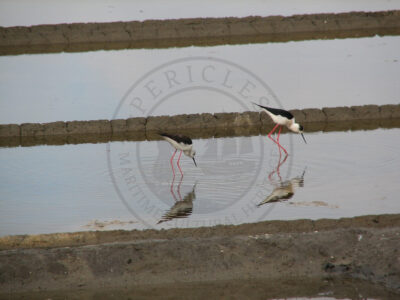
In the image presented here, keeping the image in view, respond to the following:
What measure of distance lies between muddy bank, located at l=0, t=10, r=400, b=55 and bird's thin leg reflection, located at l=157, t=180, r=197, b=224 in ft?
34.5

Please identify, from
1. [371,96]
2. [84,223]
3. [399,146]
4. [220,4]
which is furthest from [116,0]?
[84,223]

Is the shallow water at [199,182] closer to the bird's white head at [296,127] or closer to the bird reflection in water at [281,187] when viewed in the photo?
the bird reflection in water at [281,187]

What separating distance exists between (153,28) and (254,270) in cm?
1401

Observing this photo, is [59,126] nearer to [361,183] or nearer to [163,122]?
[163,122]

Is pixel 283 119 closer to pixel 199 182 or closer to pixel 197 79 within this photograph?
pixel 199 182

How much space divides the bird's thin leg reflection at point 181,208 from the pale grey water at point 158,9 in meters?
13.6

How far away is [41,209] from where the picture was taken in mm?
8617

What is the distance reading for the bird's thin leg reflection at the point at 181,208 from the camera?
27.1ft

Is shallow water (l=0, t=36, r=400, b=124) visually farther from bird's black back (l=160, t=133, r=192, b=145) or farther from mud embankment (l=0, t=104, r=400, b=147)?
bird's black back (l=160, t=133, r=192, b=145)

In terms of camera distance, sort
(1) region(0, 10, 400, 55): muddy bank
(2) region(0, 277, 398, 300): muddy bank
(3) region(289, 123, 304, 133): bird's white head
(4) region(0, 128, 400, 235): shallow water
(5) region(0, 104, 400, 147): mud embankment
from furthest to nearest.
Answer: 1. (1) region(0, 10, 400, 55): muddy bank
2. (5) region(0, 104, 400, 147): mud embankment
3. (3) region(289, 123, 304, 133): bird's white head
4. (4) region(0, 128, 400, 235): shallow water
5. (2) region(0, 277, 398, 300): muddy bank

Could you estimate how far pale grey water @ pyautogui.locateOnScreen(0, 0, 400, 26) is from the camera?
22078 mm

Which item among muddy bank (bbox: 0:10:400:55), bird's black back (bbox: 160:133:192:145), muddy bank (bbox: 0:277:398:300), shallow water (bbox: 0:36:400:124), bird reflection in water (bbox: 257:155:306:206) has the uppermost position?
muddy bank (bbox: 0:10:400:55)

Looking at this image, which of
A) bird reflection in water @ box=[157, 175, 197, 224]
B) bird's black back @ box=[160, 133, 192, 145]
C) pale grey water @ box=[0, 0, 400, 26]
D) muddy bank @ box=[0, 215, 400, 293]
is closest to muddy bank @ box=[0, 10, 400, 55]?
pale grey water @ box=[0, 0, 400, 26]

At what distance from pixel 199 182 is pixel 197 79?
5.84m
